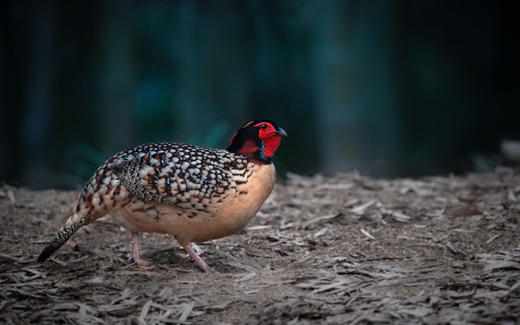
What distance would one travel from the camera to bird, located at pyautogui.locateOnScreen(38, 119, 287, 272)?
3066 mm

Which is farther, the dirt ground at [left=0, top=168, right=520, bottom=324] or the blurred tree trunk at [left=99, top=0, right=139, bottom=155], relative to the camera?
the blurred tree trunk at [left=99, top=0, right=139, bottom=155]

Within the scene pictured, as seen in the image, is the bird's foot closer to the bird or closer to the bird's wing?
the bird

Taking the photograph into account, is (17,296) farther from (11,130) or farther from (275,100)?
(275,100)

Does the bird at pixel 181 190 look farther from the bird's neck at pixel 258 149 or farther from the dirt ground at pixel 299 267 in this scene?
the dirt ground at pixel 299 267

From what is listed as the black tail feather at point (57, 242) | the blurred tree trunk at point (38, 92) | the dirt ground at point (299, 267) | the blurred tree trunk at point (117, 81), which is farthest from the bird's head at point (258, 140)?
the blurred tree trunk at point (38, 92)

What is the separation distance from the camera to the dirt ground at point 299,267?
97.9 inches

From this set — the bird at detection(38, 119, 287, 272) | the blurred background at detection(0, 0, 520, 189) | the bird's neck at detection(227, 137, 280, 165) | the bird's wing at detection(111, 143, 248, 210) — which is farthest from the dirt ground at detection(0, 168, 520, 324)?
the blurred background at detection(0, 0, 520, 189)

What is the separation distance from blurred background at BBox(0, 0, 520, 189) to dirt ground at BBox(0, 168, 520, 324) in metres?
0.94

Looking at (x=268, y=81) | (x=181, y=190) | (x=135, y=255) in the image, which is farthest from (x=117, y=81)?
(x=181, y=190)

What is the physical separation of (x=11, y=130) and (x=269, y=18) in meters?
3.12

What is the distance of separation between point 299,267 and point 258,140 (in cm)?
86

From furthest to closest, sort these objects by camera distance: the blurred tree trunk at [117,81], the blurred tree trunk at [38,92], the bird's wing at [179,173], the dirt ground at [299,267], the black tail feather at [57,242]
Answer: the blurred tree trunk at [117,81], the blurred tree trunk at [38,92], the black tail feather at [57,242], the bird's wing at [179,173], the dirt ground at [299,267]

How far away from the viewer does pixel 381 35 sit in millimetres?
6297

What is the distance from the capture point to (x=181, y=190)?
3.05 meters
